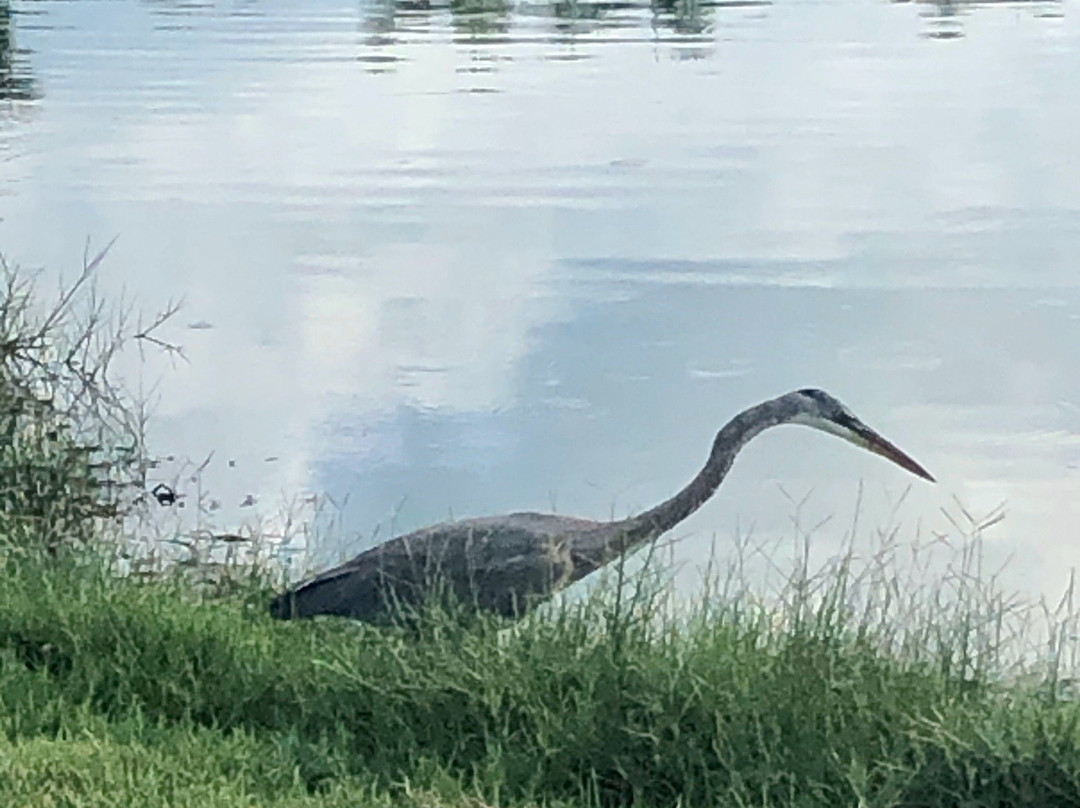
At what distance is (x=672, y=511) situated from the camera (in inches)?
268

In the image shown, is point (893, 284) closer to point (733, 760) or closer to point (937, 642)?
A: point (937, 642)

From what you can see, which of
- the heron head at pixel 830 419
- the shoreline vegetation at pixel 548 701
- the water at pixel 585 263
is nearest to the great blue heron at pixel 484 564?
the shoreline vegetation at pixel 548 701

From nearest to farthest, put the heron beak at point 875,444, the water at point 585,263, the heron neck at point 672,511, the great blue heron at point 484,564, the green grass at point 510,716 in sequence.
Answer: the green grass at point 510,716, the great blue heron at point 484,564, the heron neck at point 672,511, the heron beak at point 875,444, the water at point 585,263

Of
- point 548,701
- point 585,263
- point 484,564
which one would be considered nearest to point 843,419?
point 484,564

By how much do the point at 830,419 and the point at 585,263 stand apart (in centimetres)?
758

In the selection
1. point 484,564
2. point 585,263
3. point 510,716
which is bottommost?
point 585,263

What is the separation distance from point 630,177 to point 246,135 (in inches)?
184

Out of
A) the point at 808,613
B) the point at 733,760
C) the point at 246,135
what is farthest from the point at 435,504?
the point at 246,135

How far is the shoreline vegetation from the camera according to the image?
5.02 m

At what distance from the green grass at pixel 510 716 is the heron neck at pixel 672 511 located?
44cm

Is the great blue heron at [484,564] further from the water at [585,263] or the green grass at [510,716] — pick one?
the water at [585,263]

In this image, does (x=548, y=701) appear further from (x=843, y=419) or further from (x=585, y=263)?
(x=585, y=263)

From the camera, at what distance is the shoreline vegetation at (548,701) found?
502cm

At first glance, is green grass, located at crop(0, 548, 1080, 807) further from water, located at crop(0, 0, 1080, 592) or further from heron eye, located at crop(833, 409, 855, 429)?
water, located at crop(0, 0, 1080, 592)
